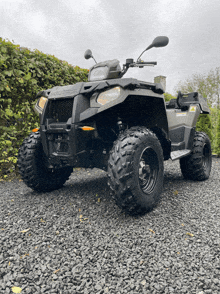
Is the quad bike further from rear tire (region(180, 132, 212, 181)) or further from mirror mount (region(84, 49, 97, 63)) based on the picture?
rear tire (region(180, 132, 212, 181))

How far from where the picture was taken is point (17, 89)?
4059 mm

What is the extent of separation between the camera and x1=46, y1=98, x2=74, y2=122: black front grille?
252 centimetres

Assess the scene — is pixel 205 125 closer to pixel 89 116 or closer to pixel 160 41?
pixel 160 41

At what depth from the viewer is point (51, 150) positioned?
2.56 m

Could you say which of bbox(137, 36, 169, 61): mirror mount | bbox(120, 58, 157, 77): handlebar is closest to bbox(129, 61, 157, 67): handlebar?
bbox(120, 58, 157, 77): handlebar

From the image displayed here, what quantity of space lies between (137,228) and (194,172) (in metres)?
2.07

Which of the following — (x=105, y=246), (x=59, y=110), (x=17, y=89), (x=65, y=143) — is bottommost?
(x=105, y=246)

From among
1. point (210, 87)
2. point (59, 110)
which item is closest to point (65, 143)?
point (59, 110)

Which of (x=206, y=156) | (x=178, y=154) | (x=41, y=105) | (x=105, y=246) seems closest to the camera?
(x=105, y=246)

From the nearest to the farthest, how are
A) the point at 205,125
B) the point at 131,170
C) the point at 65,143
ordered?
the point at 131,170, the point at 65,143, the point at 205,125

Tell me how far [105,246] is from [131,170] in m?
0.68

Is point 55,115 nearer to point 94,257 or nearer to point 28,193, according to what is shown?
point 28,193

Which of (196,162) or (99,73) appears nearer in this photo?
(99,73)

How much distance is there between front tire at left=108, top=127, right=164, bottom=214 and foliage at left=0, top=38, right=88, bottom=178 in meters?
2.46
